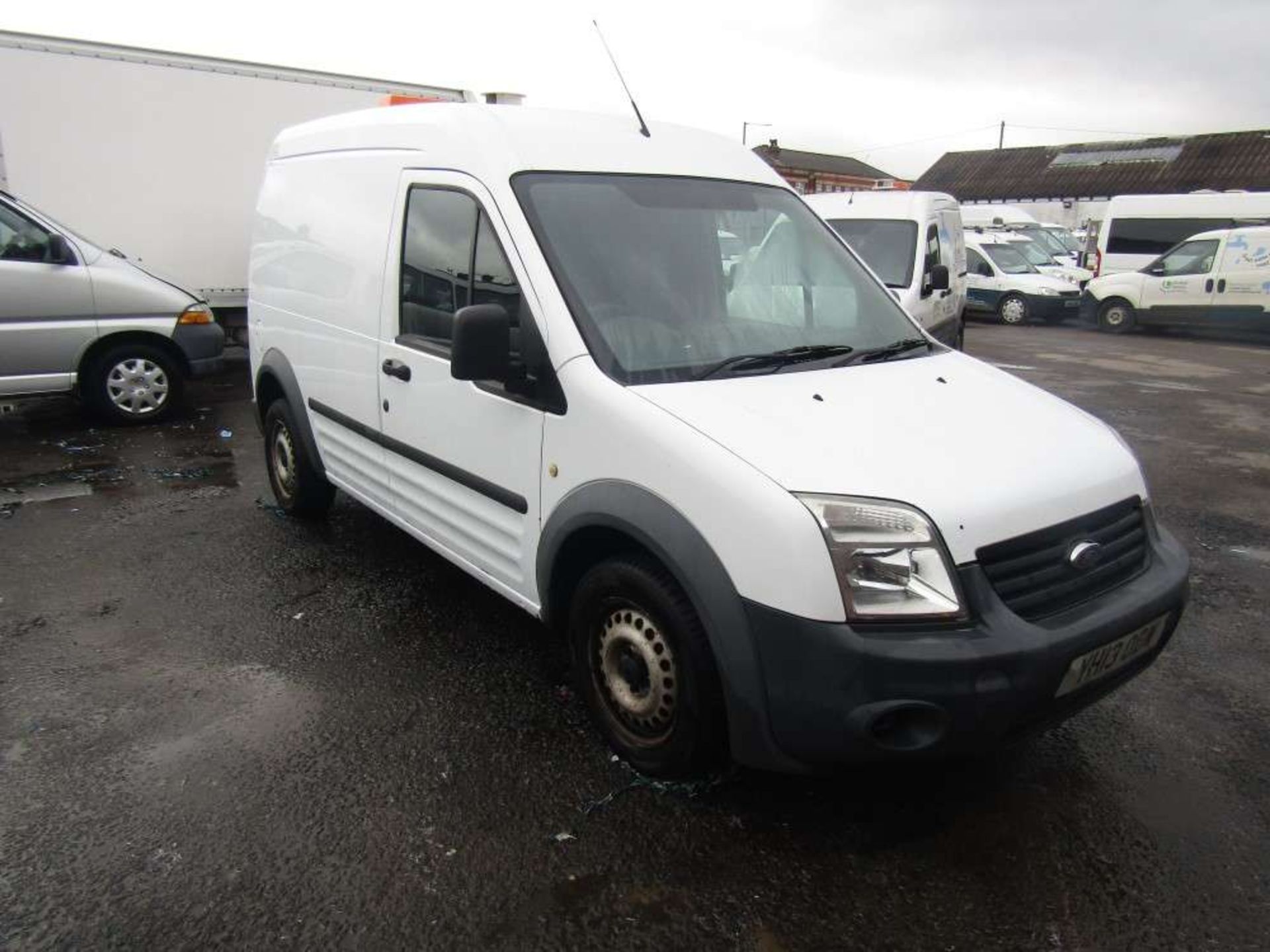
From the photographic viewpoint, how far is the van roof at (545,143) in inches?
129

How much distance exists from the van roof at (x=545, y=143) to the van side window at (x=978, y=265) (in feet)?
52.2

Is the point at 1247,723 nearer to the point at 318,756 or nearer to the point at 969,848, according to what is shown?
the point at 969,848

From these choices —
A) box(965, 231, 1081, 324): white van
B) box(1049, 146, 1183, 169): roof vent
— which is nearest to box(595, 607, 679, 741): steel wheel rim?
box(965, 231, 1081, 324): white van

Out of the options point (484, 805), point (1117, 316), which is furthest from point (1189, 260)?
point (484, 805)

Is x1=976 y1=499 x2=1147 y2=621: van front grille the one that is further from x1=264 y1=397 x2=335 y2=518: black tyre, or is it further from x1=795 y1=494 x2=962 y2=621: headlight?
x1=264 y1=397 x2=335 y2=518: black tyre

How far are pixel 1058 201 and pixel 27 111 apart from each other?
40338 millimetres

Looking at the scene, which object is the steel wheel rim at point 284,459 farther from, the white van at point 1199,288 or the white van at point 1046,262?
the white van at point 1046,262

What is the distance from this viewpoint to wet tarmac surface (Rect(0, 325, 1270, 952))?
2.35 meters

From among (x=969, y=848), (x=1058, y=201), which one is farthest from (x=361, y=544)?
(x=1058, y=201)

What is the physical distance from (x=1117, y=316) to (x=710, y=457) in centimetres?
1773

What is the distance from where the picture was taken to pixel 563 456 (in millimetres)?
2914

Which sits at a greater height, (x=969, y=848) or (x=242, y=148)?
(x=242, y=148)

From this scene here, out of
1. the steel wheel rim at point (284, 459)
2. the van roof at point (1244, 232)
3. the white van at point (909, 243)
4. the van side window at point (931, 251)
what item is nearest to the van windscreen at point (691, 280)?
the steel wheel rim at point (284, 459)

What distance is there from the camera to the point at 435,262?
3561mm
